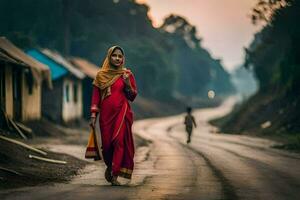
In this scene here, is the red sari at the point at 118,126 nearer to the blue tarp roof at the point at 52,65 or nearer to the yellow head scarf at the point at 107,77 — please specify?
the yellow head scarf at the point at 107,77

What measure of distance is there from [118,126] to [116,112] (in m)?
0.23

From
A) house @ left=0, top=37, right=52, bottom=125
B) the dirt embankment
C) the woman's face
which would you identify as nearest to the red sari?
the woman's face

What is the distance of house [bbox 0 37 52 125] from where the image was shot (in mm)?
24609

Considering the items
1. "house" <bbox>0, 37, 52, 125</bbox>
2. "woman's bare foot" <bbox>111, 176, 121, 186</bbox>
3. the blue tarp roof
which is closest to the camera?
"woman's bare foot" <bbox>111, 176, 121, 186</bbox>

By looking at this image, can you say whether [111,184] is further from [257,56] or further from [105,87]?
[257,56]

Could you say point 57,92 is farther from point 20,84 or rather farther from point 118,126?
point 118,126

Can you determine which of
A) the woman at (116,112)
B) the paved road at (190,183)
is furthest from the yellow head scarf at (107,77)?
the paved road at (190,183)

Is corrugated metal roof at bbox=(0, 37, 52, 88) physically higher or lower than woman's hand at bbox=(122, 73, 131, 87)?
higher

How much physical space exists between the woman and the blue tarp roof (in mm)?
26074

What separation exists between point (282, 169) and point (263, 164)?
1.41m

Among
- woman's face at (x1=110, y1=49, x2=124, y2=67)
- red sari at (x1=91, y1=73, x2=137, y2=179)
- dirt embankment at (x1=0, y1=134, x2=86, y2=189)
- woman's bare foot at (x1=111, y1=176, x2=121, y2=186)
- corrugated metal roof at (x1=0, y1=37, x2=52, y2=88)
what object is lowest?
dirt embankment at (x1=0, y1=134, x2=86, y2=189)

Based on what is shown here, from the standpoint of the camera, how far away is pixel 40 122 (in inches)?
1208

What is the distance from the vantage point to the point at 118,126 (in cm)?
1029

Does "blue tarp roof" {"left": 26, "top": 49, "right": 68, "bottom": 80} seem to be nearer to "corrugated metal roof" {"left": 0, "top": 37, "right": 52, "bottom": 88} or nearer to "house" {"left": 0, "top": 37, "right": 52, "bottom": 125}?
"house" {"left": 0, "top": 37, "right": 52, "bottom": 125}
